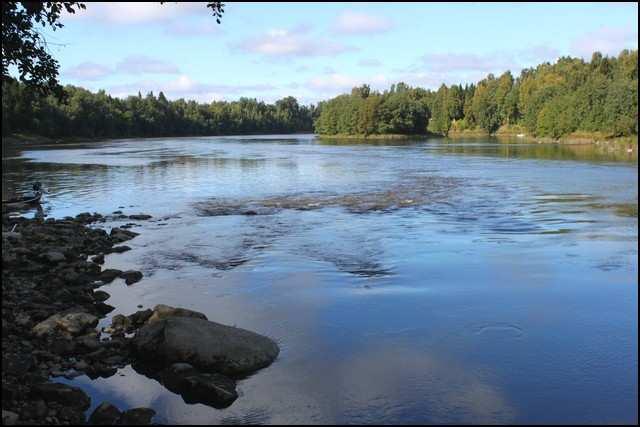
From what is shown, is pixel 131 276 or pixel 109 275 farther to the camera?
pixel 131 276

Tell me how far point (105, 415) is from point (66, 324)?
3776 millimetres

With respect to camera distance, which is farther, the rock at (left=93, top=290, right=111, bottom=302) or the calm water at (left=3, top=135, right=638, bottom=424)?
the rock at (left=93, top=290, right=111, bottom=302)

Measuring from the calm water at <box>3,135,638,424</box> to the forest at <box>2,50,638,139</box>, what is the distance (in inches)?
2686

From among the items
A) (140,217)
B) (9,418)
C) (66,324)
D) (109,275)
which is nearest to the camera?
(9,418)

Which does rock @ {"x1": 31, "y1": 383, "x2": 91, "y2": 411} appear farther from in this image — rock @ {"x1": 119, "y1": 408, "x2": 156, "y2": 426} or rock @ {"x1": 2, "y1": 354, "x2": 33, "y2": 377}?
rock @ {"x1": 119, "y1": 408, "x2": 156, "y2": 426}

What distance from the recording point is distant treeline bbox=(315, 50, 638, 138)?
102 meters

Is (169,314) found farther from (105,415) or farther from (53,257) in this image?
(53,257)

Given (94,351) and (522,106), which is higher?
(522,106)

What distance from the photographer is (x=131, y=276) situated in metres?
16.7

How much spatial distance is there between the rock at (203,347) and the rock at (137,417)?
181cm

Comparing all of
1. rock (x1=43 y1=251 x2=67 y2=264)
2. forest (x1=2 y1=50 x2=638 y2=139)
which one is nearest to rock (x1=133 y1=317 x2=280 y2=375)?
rock (x1=43 y1=251 x2=67 y2=264)

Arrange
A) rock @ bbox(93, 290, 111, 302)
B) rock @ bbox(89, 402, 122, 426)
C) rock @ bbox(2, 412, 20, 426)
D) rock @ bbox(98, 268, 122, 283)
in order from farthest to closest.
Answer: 1. rock @ bbox(98, 268, 122, 283)
2. rock @ bbox(93, 290, 111, 302)
3. rock @ bbox(89, 402, 122, 426)
4. rock @ bbox(2, 412, 20, 426)

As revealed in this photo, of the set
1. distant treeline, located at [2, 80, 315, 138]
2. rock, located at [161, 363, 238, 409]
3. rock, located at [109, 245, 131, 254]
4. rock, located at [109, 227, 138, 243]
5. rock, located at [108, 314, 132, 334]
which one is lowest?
rock, located at [161, 363, 238, 409]

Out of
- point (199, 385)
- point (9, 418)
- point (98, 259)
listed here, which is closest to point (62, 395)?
point (9, 418)
